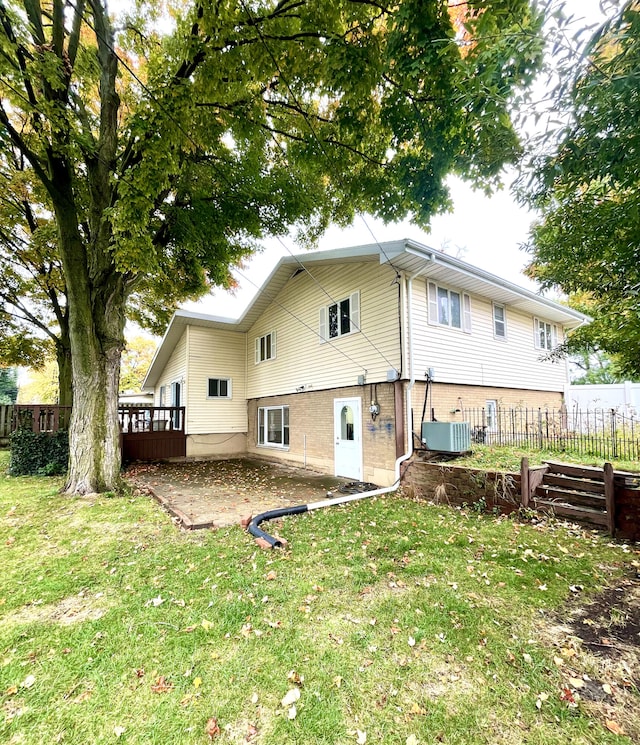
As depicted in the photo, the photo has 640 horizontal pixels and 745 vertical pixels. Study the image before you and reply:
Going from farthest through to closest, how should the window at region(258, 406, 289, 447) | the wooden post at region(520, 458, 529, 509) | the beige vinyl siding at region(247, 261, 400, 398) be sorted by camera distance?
the window at region(258, 406, 289, 447) < the beige vinyl siding at region(247, 261, 400, 398) < the wooden post at region(520, 458, 529, 509)

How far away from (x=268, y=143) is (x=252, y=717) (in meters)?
10.7

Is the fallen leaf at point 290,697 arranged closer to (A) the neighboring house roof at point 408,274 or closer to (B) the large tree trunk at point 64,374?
(A) the neighboring house roof at point 408,274

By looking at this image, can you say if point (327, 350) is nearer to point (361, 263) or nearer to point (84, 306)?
point (361, 263)

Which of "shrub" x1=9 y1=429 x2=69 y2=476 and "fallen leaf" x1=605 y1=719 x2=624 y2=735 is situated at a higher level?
"shrub" x1=9 y1=429 x2=69 y2=476

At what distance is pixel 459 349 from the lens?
9.31 m

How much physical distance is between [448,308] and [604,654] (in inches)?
300

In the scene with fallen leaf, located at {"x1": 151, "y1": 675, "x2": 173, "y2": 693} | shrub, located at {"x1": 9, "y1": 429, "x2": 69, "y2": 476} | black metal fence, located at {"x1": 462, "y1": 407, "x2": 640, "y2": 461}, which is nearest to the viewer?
fallen leaf, located at {"x1": 151, "y1": 675, "x2": 173, "y2": 693}

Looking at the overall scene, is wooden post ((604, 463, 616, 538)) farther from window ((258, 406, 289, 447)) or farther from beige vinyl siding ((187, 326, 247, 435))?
beige vinyl siding ((187, 326, 247, 435))

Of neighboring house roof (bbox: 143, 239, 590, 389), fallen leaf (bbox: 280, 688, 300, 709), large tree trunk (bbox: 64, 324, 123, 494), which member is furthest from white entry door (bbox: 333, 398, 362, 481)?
fallen leaf (bbox: 280, 688, 300, 709)

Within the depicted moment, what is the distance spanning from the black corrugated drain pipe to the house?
0.85 metres

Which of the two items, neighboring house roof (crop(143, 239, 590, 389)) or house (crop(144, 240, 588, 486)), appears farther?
house (crop(144, 240, 588, 486))

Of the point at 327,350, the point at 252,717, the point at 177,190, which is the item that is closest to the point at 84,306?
the point at 177,190

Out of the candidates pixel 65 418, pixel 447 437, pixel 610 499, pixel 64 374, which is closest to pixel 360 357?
pixel 447 437

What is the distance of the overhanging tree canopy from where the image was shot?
4453 millimetres
